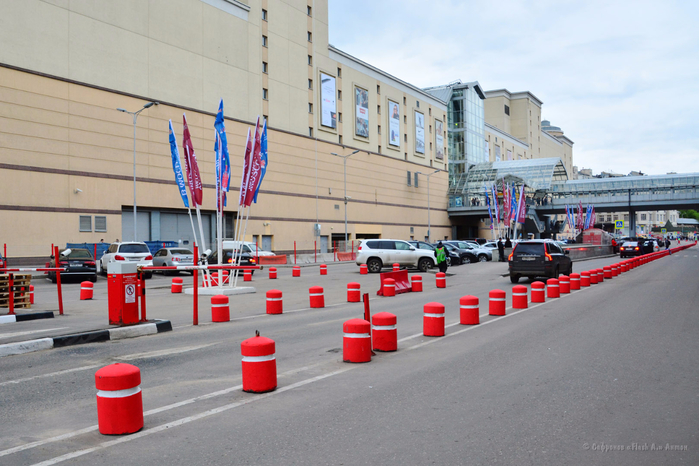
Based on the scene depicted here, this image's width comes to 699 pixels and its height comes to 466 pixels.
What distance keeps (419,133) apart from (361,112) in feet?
48.3

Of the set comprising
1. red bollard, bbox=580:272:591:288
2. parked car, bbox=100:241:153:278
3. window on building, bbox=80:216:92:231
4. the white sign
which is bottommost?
red bollard, bbox=580:272:591:288

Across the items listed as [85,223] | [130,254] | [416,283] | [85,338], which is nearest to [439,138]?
[85,223]

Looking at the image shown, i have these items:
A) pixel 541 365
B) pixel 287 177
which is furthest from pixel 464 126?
pixel 541 365

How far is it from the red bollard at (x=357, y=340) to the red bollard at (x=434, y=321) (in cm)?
249

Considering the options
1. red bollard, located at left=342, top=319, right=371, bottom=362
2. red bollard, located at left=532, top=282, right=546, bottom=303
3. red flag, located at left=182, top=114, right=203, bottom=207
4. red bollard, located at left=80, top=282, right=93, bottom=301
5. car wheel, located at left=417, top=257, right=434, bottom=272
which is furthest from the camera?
car wheel, located at left=417, top=257, right=434, bottom=272

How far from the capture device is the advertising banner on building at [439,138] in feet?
267

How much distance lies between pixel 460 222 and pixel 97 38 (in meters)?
A: 60.5

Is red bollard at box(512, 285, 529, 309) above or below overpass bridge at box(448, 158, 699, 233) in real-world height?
below

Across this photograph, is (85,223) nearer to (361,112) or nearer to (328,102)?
(328,102)

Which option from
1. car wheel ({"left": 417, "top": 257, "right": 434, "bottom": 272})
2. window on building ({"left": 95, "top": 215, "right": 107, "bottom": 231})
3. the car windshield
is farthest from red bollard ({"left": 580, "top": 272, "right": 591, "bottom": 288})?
window on building ({"left": 95, "top": 215, "right": 107, "bottom": 231})

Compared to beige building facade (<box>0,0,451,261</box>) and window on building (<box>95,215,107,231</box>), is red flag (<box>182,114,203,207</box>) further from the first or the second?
window on building (<box>95,215,107,231</box>)

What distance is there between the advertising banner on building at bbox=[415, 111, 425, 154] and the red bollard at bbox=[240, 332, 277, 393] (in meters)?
70.8

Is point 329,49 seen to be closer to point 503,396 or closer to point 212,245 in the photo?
point 212,245

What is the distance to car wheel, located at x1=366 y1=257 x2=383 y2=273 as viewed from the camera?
3089 cm
